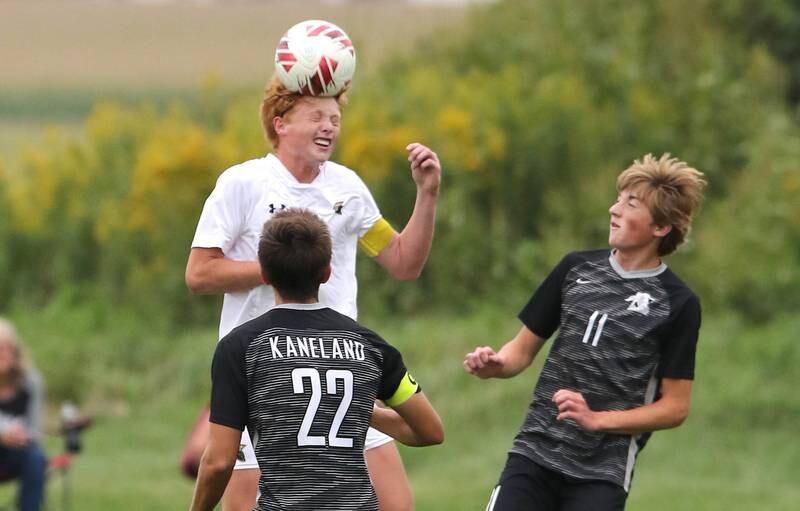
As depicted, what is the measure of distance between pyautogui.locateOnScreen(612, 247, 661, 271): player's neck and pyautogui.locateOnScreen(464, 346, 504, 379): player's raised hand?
1.79 ft

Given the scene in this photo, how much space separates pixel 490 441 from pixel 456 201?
3277 mm

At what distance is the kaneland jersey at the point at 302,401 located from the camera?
13.6 feet

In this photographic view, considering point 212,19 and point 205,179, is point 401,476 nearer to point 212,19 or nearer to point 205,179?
point 205,179

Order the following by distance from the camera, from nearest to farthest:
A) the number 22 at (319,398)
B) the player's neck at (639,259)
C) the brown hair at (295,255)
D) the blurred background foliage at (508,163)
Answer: the number 22 at (319,398) < the brown hair at (295,255) < the player's neck at (639,259) < the blurred background foliage at (508,163)

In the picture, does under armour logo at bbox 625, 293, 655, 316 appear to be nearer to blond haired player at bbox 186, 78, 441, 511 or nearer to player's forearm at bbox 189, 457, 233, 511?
blond haired player at bbox 186, 78, 441, 511

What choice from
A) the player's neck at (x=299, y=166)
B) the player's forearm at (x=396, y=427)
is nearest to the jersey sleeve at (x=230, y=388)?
the player's forearm at (x=396, y=427)

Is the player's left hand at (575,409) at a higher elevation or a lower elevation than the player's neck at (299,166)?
lower

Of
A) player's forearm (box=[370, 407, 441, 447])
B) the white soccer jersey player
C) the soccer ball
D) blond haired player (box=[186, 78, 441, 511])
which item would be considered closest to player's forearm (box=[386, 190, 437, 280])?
blond haired player (box=[186, 78, 441, 511])

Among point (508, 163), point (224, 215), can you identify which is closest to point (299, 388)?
point (224, 215)

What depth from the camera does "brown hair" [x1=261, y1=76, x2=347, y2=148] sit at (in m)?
5.16

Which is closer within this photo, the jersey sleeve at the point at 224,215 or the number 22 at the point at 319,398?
the number 22 at the point at 319,398

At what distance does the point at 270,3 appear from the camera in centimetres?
3778

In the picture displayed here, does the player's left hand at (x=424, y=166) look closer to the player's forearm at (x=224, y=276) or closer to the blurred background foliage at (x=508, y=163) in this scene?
the player's forearm at (x=224, y=276)

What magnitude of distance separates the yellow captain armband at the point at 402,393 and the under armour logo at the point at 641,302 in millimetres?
1070
